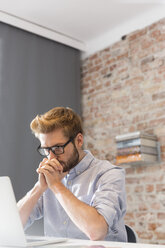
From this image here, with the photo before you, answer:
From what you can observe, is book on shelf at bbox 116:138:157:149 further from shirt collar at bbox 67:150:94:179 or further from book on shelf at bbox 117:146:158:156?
shirt collar at bbox 67:150:94:179

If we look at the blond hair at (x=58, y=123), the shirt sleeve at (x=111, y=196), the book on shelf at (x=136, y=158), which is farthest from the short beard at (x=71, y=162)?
the book on shelf at (x=136, y=158)

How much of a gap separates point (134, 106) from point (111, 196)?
1.91 metres

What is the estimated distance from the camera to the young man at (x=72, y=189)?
1638 mm

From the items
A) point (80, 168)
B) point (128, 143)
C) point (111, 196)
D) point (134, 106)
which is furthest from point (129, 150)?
point (111, 196)

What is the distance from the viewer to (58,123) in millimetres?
2049

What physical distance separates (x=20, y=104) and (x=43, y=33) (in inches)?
34.7

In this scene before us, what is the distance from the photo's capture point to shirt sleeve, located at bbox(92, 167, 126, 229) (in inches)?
64.9

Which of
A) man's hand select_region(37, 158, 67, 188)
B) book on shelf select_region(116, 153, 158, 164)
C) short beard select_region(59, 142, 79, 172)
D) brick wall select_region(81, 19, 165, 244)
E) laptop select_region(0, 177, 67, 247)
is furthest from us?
brick wall select_region(81, 19, 165, 244)

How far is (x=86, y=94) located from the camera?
409 cm

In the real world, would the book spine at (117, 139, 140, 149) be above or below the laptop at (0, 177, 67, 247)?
above

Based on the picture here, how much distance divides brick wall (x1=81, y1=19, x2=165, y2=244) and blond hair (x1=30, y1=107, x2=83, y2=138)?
1.38m

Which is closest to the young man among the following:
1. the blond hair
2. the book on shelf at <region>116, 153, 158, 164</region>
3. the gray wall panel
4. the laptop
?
the blond hair

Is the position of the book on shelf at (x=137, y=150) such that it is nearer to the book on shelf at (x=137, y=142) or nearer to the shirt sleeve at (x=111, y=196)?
the book on shelf at (x=137, y=142)

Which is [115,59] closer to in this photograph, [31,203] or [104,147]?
[104,147]
